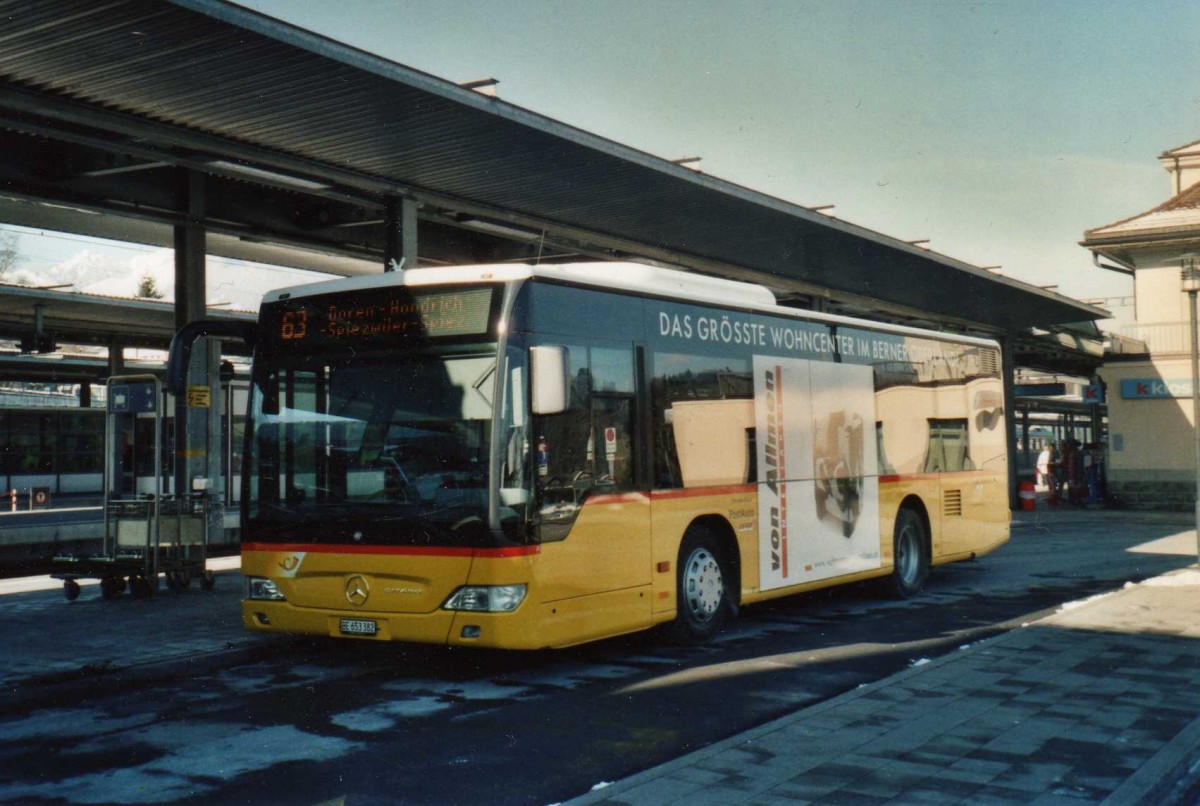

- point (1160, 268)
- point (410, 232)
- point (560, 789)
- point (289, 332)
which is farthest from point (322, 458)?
point (1160, 268)

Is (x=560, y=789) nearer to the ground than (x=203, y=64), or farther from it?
nearer to the ground

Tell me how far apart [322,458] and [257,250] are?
1565 centimetres

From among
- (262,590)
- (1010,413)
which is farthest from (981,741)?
(1010,413)

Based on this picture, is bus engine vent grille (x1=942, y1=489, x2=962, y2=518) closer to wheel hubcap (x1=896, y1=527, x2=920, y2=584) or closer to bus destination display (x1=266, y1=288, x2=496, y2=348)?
wheel hubcap (x1=896, y1=527, x2=920, y2=584)

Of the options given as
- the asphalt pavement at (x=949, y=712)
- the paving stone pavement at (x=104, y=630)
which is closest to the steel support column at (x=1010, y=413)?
the asphalt pavement at (x=949, y=712)

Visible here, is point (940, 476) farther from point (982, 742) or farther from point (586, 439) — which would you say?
point (982, 742)

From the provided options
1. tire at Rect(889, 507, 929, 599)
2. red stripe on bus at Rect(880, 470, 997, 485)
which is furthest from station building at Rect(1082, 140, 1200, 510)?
tire at Rect(889, 507, 929, 599)

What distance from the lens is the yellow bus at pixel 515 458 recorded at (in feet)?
27.5

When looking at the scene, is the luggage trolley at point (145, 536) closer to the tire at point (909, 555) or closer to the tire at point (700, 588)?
the tire at point (700, 588)

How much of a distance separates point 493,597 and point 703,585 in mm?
2660

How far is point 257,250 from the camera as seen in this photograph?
2348 cm

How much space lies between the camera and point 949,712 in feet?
23.1

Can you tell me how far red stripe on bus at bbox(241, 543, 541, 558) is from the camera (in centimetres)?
826

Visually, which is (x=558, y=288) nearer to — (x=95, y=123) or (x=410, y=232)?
(x=95, y=123)
